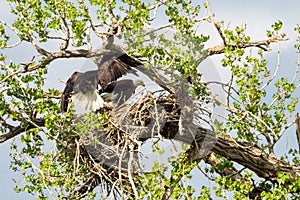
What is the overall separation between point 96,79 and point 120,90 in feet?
1.29

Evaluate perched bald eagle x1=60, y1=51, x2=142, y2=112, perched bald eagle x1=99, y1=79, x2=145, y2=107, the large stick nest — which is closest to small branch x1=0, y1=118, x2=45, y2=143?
perched bald eagle x1=60, y1=51, x2=142, y2=112

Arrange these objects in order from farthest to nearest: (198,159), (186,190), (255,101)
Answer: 1. (198,159)
2. (255,101)
3. (186,190)

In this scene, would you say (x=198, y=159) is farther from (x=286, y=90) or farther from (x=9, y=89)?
(x=9, y=89)

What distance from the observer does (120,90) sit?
8.27 meters

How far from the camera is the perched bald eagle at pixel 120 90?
813 cm

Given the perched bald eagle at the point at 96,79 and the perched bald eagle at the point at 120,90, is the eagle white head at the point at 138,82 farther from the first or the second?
the perched bald eagle at the point at 96,79

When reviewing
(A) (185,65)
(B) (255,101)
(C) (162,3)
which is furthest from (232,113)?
(C) (162,3)

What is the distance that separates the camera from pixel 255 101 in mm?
7492

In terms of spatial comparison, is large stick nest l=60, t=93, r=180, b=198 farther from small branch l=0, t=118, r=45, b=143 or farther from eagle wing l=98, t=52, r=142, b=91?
small branch l=0, t=118, r=45, b=143

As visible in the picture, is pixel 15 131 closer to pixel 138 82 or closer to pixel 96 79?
pixel 96 79

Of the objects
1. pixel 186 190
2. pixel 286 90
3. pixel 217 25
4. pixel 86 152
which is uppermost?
pixel 217 25

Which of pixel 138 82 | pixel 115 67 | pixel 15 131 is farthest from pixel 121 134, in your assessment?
pixel 15 131

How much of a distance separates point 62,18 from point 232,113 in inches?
81.5

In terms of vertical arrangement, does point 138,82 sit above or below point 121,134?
above
